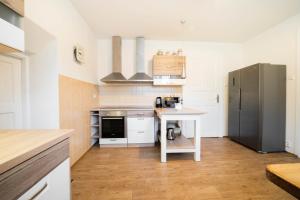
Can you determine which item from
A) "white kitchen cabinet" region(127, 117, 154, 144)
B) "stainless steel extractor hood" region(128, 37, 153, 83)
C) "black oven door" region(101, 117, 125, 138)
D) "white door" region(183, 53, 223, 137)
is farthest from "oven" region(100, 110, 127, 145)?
"white door" region(183, 53, 223, 137)

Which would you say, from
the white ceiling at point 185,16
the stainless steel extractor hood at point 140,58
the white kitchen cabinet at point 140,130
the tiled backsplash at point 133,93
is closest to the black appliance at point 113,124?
the white kitchen cabinet at point 140,130

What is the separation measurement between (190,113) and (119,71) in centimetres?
203

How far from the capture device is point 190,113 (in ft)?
8.20

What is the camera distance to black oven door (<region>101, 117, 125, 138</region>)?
322 cm

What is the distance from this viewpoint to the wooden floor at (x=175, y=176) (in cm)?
169

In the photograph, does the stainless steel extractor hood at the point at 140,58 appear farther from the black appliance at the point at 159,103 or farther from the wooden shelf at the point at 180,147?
the wooden shelf at the point at 180,147

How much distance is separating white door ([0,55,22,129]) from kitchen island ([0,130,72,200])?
1098mm

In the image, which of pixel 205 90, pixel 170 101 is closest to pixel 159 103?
pixel 170 101

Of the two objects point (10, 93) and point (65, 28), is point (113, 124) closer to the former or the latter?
point (10, 93)

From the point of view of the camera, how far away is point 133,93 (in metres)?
3.88

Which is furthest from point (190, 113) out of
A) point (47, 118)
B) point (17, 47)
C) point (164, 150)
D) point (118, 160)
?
point (17, 47)

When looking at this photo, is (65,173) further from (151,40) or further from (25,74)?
(151,40)

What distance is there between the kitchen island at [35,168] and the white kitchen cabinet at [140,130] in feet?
7.22

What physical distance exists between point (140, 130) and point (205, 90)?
1996 millimetres
